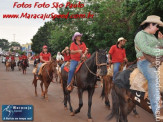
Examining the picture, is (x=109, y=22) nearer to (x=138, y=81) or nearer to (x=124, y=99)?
(x=124, y=99)

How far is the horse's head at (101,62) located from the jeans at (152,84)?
2.39 metres

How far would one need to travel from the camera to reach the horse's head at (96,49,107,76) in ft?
20.7

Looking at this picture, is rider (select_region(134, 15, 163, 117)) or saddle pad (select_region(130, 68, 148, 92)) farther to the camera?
saddle pad (select_region(130, 68, 148, 92))

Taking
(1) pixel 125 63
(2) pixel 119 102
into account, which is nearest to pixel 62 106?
(1) pixel 125 63

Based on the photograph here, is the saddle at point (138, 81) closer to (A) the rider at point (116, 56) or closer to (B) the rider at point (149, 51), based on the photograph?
(B) the rider at point (149, 51)

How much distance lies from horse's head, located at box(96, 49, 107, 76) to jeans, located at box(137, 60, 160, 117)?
2390mm

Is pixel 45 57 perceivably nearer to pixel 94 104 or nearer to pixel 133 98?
pixel 94 104

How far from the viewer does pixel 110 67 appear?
27.7 ft

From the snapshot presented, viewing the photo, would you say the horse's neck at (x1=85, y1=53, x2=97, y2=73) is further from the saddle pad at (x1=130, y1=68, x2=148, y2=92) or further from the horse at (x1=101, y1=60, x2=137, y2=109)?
the saddle pad at (x1=130, y1=68, x2=148, y2=92)

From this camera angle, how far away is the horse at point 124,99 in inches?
178

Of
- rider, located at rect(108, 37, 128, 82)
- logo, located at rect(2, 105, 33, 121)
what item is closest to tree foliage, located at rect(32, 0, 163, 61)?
rider, located at rect(108, 37, 128, 82)

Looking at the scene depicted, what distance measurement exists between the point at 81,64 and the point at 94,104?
8.20 ft

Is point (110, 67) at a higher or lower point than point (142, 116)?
higher

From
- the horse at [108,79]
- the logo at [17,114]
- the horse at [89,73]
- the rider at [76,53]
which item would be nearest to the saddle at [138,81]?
the horse at [89,73]
